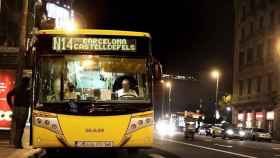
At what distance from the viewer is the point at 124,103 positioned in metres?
14.3

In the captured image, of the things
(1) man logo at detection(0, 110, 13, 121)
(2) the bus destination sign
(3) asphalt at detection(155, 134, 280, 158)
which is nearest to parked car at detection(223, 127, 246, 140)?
(3) asphalt at detection(155, 134, 280, 158)

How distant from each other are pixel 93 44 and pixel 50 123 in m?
2.26

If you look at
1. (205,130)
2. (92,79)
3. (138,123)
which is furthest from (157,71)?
(205,130)

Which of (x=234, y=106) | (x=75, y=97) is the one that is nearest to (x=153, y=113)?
(x=75, y=97)

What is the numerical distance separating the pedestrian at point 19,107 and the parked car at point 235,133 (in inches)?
1506

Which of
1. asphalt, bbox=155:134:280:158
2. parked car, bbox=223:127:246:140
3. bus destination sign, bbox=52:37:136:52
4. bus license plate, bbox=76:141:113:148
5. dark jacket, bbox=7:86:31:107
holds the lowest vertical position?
parked car, bbox=223:127:246:140

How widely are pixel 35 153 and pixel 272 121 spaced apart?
152 feet

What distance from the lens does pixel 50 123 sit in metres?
14.1

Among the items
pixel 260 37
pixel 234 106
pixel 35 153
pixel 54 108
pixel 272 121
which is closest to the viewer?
pixel 54 108

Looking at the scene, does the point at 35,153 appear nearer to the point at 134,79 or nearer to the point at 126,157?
the point at 126,157

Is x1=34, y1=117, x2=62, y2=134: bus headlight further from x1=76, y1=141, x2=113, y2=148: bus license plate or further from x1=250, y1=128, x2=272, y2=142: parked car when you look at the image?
x1=250, y1=128, x2=272, y2=142: parked car

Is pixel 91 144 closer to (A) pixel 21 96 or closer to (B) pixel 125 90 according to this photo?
(B) pixel 125 90

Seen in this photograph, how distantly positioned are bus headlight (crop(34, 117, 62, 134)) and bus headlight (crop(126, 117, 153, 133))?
5.53 ft

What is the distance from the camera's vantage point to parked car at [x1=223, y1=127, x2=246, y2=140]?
178 ft
